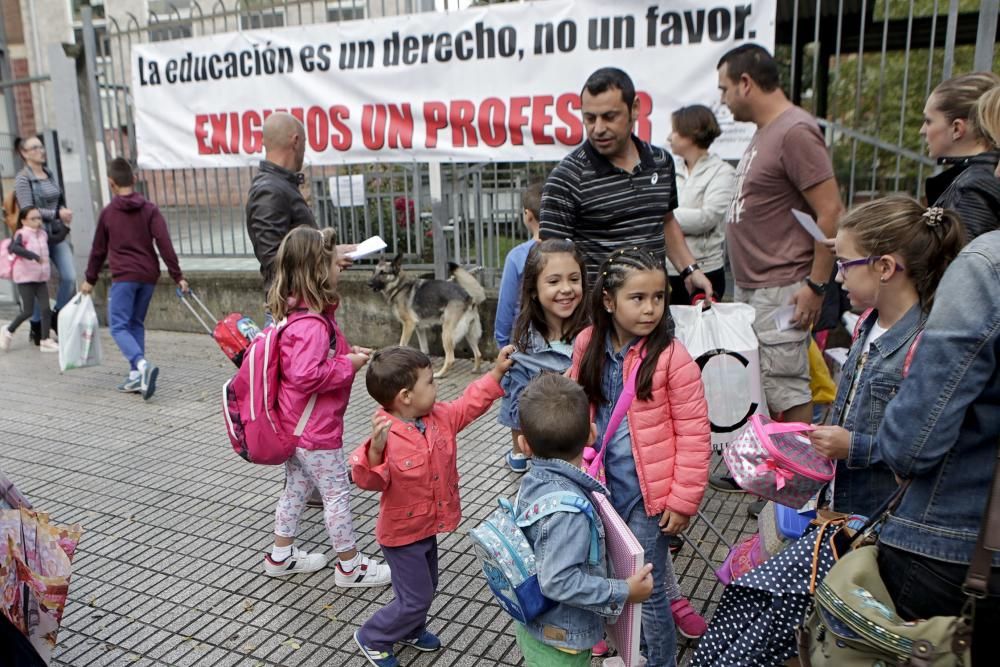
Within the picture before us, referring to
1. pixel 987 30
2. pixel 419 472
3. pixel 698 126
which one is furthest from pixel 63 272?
pixel 987 30

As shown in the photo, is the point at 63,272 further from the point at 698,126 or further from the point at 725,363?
the point at 725,363

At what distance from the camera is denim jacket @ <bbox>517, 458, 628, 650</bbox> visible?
1.99m

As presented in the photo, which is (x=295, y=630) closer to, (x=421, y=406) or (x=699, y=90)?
(x=421, y=406)

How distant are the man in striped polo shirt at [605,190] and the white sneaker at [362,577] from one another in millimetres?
1643

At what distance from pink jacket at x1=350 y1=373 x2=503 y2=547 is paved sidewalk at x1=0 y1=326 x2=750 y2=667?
0.58m

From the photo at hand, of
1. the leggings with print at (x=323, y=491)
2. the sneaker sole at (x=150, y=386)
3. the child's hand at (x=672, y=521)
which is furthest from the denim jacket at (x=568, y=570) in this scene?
the sneaker sole at (x=150, y=386)

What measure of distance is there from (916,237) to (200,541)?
351 centimetres

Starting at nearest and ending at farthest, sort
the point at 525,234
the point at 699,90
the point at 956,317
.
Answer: the point at 956,317
the point at 699,90
the point at 525,234

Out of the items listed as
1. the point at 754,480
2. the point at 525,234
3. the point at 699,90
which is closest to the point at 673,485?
the point at 754,480

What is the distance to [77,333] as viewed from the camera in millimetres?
6129

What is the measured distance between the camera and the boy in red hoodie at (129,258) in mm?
6230

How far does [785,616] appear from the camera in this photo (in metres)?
2.27

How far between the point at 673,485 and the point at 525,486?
1.86 feet

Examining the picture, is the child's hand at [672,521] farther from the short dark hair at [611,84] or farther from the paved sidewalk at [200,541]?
the short dark hair at [611,84]
